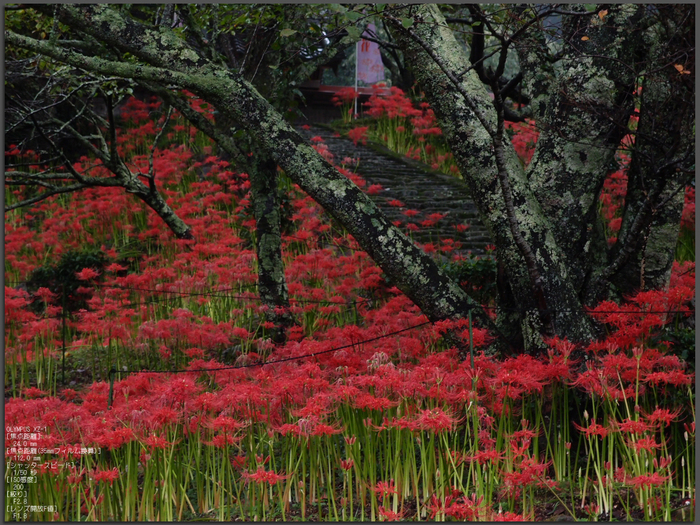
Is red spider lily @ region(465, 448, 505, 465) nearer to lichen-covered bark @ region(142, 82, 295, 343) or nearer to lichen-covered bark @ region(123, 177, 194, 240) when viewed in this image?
lichen-covered bark @ region(142, 82, 295, 343)

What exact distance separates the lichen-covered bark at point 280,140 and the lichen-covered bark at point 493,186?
46cm

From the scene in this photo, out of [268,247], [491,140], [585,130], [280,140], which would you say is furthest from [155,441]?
[585,130]

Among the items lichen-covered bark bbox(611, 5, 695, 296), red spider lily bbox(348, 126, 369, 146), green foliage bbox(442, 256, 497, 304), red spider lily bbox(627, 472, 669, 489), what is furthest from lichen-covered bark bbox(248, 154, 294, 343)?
red spider lily bbox(348, 126, 369, 146)

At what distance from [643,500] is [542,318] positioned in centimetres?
130

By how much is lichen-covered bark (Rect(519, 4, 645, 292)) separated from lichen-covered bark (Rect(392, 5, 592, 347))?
29 cm

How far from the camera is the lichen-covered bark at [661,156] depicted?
13.7 feet

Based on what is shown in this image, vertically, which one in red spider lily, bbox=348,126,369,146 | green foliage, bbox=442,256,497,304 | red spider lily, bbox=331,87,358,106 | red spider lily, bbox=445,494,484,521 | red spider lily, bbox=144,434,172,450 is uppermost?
red spider lily, bbox=331,87,358,106

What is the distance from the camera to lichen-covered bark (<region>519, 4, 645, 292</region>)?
468 centimetres

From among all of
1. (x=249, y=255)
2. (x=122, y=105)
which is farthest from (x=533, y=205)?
(x=122, y=105)

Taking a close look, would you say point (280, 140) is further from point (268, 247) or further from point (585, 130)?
point (585, 130)

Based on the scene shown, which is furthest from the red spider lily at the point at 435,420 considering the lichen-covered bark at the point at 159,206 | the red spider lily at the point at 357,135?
the red spider lily at the point at 357,135

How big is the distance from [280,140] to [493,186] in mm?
1484

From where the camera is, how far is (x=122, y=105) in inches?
601

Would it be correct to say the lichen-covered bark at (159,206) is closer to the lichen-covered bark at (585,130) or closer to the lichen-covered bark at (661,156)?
the lichen-covered bark at (585,130)
